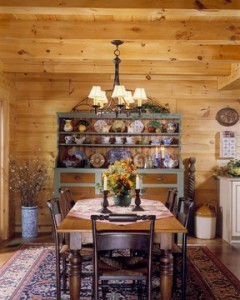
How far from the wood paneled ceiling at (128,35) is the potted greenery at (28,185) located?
143 centimetres

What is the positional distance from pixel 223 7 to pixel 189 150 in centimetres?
372

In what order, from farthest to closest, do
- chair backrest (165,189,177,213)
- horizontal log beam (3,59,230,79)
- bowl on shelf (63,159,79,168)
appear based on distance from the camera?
1. bowl on shelf (63,159,79,168)
2. horizontal log beam (3,59,230,79)
3. chair backrest (165,189,177,213)

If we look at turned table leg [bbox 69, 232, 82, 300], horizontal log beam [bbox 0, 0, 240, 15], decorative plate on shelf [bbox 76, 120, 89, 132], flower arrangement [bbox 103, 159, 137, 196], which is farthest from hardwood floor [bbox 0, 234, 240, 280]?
horizontal log beam [bbox 0, 0, 240, 15]

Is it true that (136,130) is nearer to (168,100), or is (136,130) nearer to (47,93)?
(168,100)

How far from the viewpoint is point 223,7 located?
133 inches

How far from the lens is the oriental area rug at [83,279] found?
12.6 feet

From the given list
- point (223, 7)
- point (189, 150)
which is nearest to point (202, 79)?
point (189, 150)

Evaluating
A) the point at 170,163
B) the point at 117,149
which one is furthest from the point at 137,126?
the point at 170,163

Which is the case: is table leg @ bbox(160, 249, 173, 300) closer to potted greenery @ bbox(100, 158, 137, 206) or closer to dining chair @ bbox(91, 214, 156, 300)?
dining chair @ bbox(91, 214, 156, 300)

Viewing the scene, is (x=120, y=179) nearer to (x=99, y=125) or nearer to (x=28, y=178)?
(x=99, y=125)

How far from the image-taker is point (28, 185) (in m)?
6.56

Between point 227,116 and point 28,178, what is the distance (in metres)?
3.15

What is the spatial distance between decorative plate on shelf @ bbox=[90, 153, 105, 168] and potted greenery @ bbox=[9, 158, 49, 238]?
0.77 metres

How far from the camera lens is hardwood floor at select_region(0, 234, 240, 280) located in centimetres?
497
